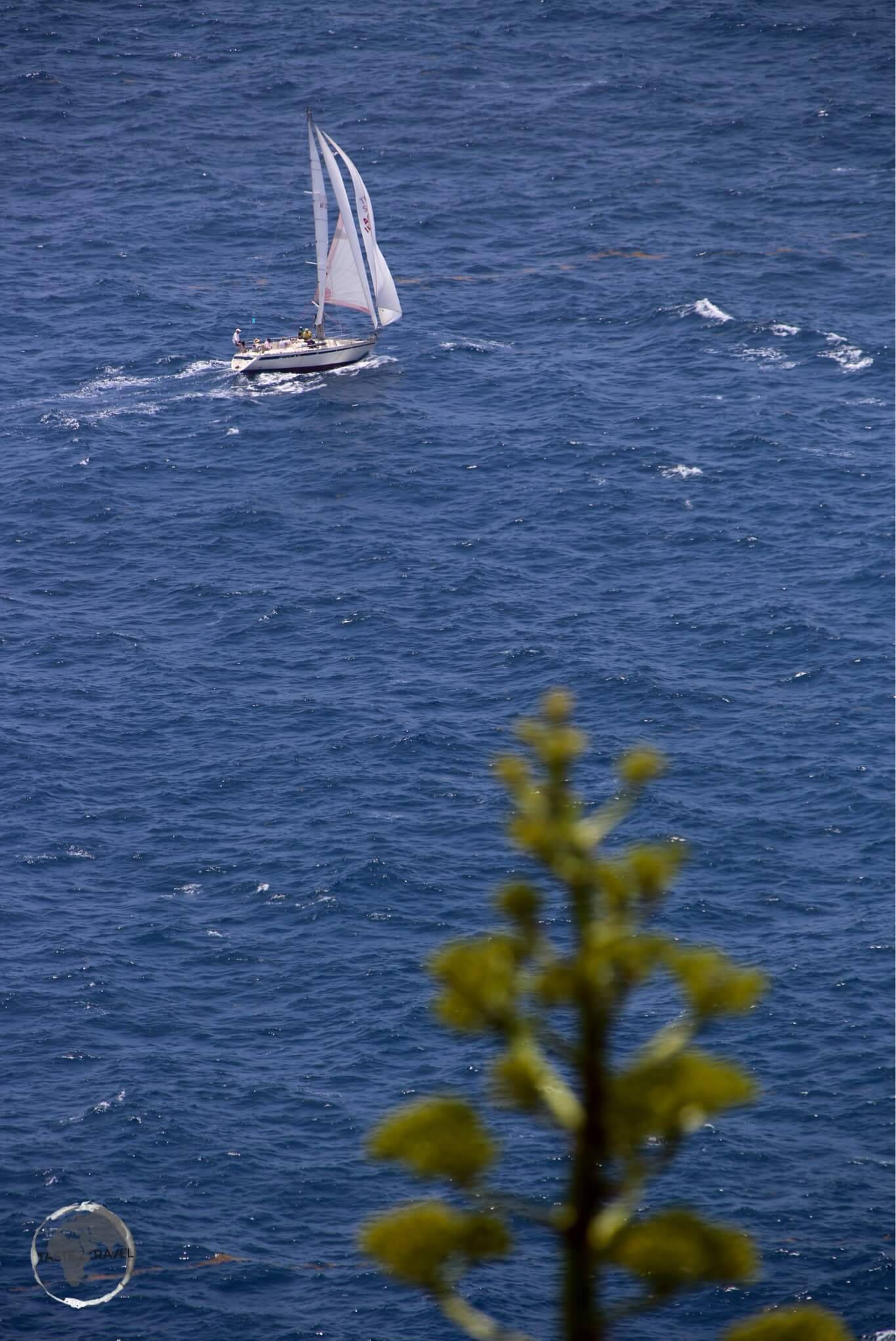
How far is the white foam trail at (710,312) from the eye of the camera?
570 ft

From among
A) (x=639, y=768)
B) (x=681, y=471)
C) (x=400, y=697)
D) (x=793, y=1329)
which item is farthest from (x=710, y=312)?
(x=793, y=1329)

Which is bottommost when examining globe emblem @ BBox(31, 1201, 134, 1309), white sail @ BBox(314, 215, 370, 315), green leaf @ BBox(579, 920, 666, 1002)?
globe emblem @ BBox(31, 1201, 134, 1309)

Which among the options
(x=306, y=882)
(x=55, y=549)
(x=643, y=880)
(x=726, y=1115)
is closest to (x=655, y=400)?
(x=55, y=549)

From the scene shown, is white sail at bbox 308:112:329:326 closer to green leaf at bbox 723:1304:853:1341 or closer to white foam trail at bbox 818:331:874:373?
white foam trail at bbox 818:331:874:373

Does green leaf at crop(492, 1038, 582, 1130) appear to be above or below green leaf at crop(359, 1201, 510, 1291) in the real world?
above

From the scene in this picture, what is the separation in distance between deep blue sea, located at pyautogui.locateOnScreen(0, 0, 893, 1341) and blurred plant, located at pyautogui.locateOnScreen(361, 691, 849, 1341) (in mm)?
65804

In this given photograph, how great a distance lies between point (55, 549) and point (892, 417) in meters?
73.4

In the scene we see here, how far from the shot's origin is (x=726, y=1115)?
8550 centimetres

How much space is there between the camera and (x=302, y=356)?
565 ft

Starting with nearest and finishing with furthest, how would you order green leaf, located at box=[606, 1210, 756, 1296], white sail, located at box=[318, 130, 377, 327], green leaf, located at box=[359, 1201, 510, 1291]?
green leaf, located at box=[606, 1210, 756, 1296] < green leaf, located at box=[359, 1201, 510, 1291] < white sail, located at box=[318, 130, 377, 327]

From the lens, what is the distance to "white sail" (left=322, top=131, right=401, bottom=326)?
174 metres

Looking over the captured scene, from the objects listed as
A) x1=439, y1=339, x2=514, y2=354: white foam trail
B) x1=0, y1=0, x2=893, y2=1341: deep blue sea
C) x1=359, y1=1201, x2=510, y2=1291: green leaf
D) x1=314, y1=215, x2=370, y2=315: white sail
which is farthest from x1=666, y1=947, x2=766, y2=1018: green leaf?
x1=314, y1=215, x2=370, y2=315: white sail

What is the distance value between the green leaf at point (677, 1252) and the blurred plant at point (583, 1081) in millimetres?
11

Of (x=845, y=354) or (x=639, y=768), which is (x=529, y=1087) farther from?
Answer: (x=845, y=354)
